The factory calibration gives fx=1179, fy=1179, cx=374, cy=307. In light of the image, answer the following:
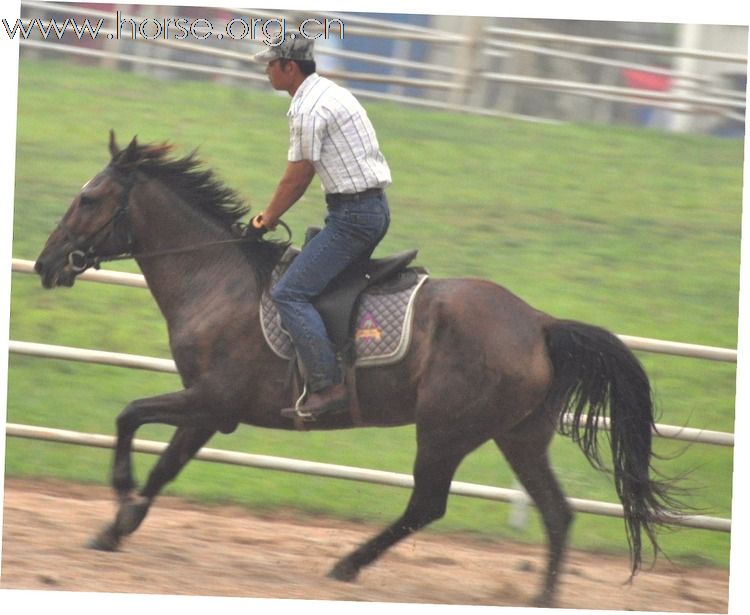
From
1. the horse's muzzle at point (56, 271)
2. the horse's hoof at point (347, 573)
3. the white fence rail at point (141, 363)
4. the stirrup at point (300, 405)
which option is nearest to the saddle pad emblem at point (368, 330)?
the stirrup at point (300, 405)

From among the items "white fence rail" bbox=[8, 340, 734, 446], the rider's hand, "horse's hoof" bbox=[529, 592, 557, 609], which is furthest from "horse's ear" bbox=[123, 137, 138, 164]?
"horse's hoof" bbox=[529, 592, 557, 609]

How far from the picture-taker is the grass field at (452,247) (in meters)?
7.41

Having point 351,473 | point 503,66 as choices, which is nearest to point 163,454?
point 351,473

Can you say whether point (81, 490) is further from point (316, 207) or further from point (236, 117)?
point (236, 117)

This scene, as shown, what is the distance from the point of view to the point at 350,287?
5785mm

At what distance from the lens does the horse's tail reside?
18.7 ft

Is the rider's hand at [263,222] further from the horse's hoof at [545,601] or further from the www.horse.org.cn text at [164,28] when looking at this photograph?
the www.horse.org.cn text at [164,28]

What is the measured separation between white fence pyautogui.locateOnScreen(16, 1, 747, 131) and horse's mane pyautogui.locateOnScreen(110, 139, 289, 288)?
6.00 metres

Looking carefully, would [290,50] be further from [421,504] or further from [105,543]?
[105,543]

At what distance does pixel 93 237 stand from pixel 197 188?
0.59 metres

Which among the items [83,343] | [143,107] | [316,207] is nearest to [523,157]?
[316,207]

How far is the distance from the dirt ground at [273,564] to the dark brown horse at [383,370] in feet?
0.71

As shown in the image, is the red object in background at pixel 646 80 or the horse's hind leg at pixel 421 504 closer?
the horse's hind leg at pixel 421 504

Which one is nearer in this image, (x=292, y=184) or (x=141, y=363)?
(x=292, y=184)
